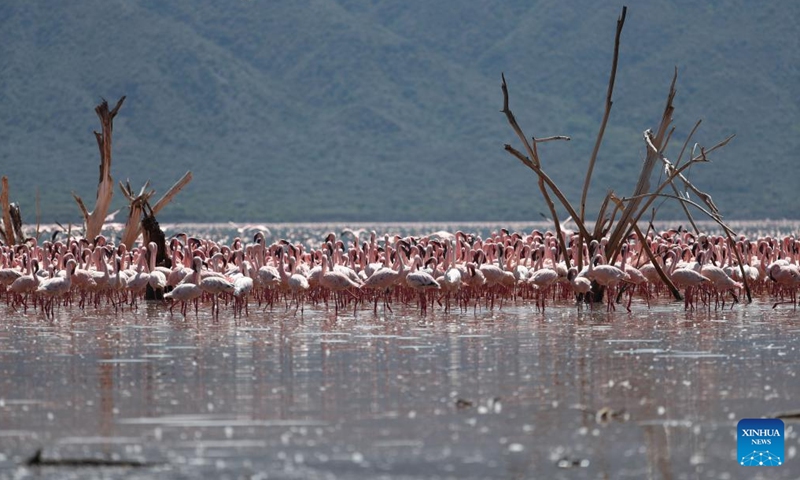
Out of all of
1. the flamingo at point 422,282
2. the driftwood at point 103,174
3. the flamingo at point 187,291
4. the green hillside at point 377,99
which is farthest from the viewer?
the green hillside at point 377,99

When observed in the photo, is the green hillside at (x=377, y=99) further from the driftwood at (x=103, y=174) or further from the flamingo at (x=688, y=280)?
the flamingo at (x=688, y=280)

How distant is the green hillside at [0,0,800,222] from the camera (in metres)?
122

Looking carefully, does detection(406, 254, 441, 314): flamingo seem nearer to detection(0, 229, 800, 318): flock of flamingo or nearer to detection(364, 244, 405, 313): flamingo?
detection(0, 229, 800, 318): flock of flamingo

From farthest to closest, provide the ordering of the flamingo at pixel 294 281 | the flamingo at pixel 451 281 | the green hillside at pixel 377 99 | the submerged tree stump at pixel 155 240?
the green hillside at pixel 377 99 < the submerged tree stump at pixel 155 240 < the flamingo at pixel 294 281 < the flamingo at pixel 451 281

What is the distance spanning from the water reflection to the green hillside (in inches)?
4005

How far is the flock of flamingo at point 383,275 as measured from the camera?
800 inches

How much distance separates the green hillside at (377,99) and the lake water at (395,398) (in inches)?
3989

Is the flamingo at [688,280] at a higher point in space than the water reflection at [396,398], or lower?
higher

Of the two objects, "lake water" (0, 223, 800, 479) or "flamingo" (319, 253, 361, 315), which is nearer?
"lake water" (0, 223, 800, 479)

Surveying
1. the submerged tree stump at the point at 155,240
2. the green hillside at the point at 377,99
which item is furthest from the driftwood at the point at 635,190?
the green hillside at the point at 377,99

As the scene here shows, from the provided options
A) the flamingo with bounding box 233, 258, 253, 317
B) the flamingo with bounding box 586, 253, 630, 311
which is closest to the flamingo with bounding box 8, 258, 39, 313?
the flamingo with bounding box 233, 258, 253, 317

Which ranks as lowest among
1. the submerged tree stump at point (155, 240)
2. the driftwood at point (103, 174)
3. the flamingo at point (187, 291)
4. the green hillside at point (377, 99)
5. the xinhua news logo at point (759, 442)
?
the xinhua news logo at point (759, 442)

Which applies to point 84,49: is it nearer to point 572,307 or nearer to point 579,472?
point 572,307

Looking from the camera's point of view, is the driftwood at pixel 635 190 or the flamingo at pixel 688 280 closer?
the driftwood at pixel 635 190
